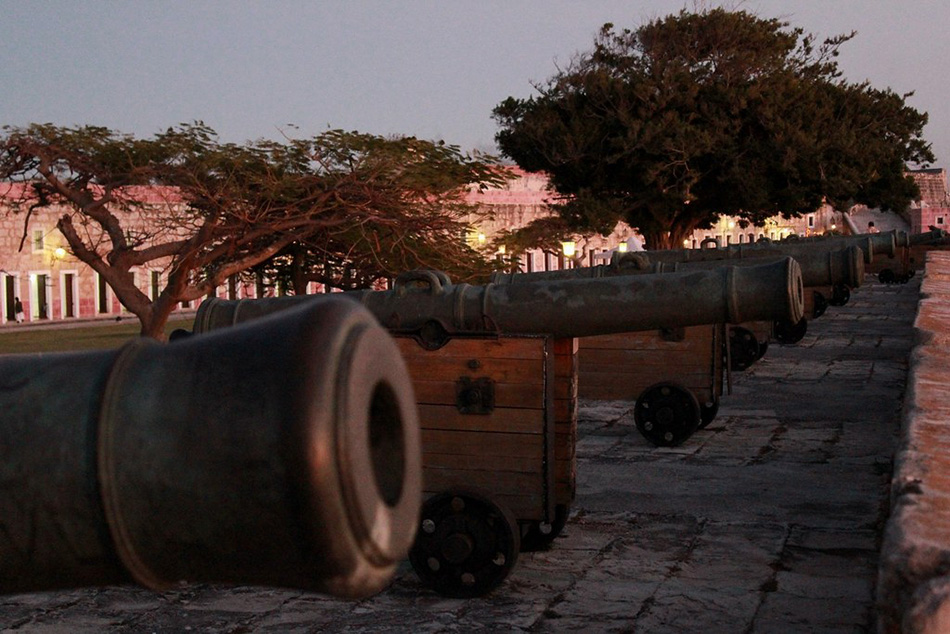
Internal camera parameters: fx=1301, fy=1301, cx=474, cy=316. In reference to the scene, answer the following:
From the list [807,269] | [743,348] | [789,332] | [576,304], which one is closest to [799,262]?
[807,269]

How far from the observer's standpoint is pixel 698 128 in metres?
25.8

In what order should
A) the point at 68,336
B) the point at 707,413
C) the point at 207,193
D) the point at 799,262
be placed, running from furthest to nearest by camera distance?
the point at 68,336 → the point at 207,193 → the point at 799,262 → the point at 707,413

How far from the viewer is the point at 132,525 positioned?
104 cm

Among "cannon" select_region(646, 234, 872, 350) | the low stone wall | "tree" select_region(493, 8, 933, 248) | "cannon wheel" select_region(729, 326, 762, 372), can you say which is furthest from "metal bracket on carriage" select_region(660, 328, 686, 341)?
"tree" select_region(493, 8, 933, 248)

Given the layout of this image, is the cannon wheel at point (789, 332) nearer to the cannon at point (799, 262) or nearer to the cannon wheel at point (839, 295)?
the cannon at point (799, 262)

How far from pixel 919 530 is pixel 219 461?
6.14 feet

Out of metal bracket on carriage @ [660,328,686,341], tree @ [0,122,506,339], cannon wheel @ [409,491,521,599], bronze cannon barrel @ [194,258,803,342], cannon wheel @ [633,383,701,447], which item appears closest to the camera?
cannon wheel @ [409,491,521,599]

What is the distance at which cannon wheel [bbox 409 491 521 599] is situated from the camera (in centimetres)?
506

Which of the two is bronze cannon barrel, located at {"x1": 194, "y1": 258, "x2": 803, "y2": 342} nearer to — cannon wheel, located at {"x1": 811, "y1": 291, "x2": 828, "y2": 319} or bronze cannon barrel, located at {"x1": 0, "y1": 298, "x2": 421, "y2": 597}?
bronze cannon barrel, located at {"x1": 0, "y1": 298, "x2": 421, "y2": 597}

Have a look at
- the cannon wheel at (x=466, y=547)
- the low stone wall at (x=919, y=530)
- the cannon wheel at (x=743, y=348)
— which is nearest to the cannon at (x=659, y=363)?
the cannon wheel at (x=466, y=547)

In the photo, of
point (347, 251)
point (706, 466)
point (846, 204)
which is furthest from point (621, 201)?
point (706, 466)

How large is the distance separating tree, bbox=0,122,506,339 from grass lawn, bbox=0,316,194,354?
6.71 meters

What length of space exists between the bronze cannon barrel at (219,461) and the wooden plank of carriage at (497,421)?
4.36 m

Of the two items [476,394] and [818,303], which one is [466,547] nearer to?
[476,394]
